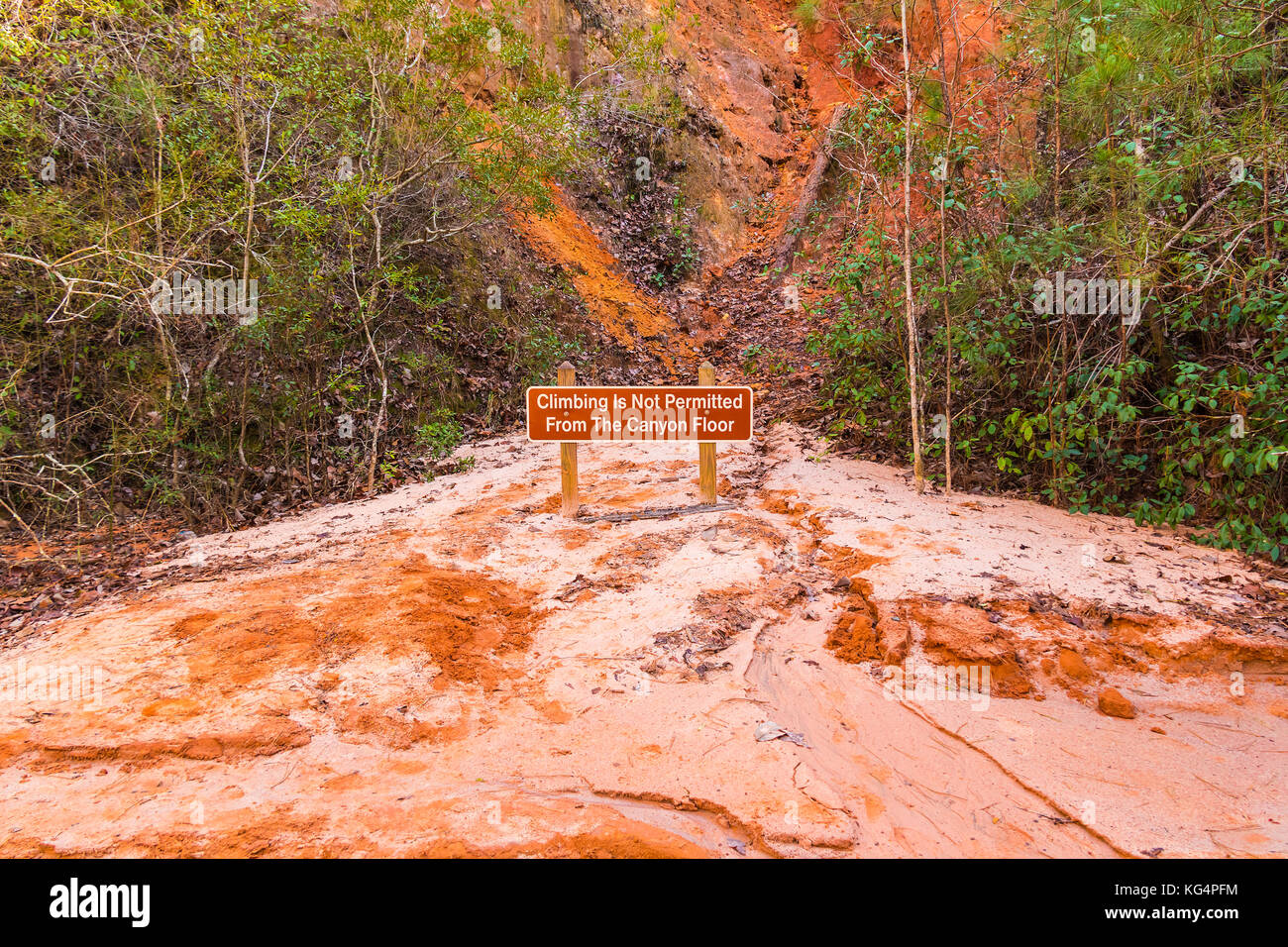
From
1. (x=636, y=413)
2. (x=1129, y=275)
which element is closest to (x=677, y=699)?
(x=636, y=413)

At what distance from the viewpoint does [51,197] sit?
638cm

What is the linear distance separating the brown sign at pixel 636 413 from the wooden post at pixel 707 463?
176 millimetres

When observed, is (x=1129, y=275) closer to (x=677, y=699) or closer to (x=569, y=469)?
(x=569, y=469)

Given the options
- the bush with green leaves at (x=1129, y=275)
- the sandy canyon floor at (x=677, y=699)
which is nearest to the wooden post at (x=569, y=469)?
the sandy canyon floor at (x=677, y=699)

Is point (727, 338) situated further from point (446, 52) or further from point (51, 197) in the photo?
point (51, 197)

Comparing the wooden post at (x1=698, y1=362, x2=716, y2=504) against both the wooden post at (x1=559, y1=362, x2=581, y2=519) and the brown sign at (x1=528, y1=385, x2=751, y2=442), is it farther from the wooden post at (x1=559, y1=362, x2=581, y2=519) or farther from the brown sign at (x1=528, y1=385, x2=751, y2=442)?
the wooden post at (x1=559, y1=362, x2=581, y2=519)

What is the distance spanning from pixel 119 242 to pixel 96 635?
473 centimetres

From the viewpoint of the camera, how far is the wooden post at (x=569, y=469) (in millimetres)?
5723

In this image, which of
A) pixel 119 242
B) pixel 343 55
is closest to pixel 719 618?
pixel 119 242

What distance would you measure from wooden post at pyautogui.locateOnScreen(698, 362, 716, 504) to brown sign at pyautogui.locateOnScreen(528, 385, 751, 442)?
176mm

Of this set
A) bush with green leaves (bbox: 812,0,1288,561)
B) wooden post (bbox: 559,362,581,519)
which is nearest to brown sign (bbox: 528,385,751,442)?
wooden post (bbox: 559,362,581,519)

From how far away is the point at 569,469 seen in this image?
19.0 ft

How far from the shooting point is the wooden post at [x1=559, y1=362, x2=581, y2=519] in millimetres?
5723

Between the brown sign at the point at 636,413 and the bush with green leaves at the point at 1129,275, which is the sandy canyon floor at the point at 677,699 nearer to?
the bush with green leaves at the point at 1129,275
